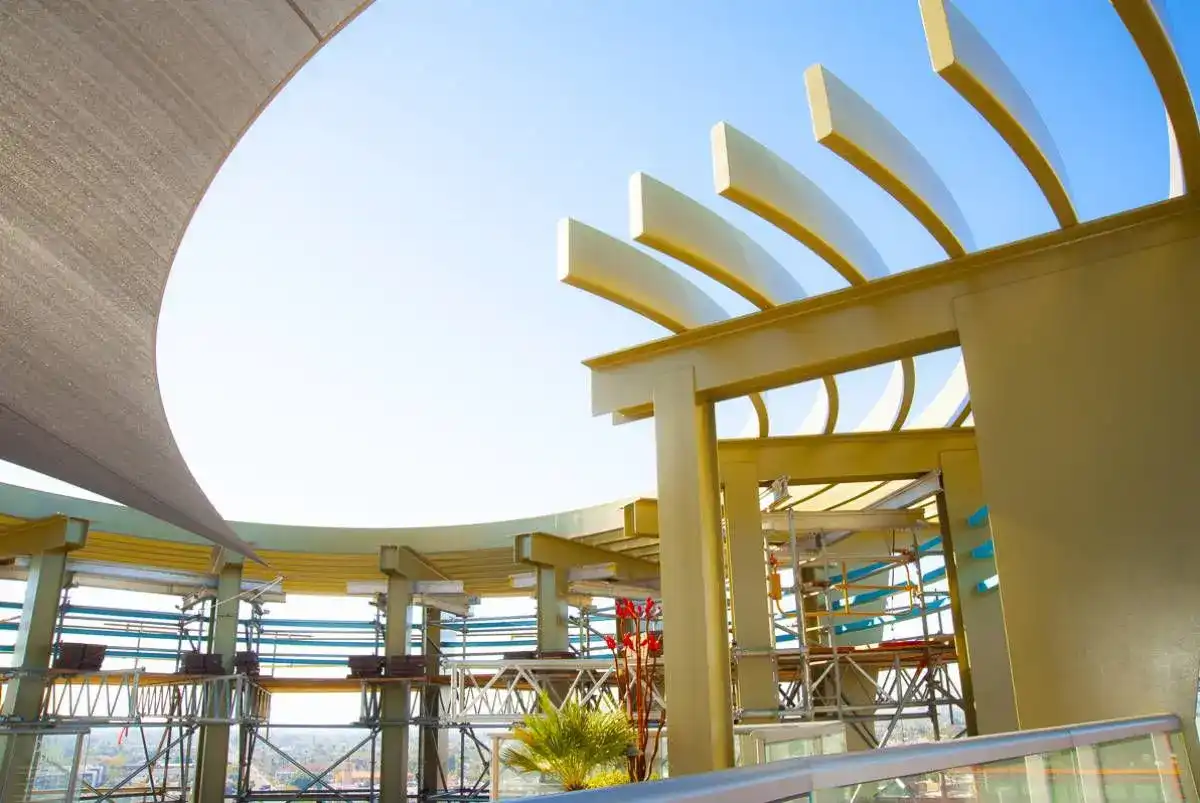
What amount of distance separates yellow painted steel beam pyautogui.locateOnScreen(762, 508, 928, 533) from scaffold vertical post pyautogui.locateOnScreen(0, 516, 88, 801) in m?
11.2

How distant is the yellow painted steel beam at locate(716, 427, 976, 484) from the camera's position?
10656mm

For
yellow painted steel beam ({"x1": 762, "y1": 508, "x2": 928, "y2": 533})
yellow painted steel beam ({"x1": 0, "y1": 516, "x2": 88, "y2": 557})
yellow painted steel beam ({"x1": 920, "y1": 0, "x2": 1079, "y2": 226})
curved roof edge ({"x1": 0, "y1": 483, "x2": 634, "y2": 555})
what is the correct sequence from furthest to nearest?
curved roof edge ({"x1": 0, "y1": 483, "x2": 634, "y2": 555}) → yellow painted steel beam ({"x1": 0, "y1": 516, "x2": 88, "y2": 557}) → yellow painted steel beam ({"x1": 762, "y1": 508, "x2": 928, "y2": 533}) → yellow painted steel beam ({"x1": 920, "y1": 0, "x2": 1079, "y2": 226})

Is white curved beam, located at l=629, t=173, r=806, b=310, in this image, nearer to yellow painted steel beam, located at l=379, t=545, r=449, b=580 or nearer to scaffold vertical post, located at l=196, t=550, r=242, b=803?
yellow painted steel beam, located at l=379, t=545, r=449, b=580

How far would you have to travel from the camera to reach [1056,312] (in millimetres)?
6242

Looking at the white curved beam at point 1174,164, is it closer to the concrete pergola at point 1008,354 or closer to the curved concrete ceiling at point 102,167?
the concrete pergola at point 1008,354

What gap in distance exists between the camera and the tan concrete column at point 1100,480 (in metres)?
5.39

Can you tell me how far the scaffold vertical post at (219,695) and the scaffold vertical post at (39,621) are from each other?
9.35ft

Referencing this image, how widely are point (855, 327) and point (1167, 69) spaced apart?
283 cm

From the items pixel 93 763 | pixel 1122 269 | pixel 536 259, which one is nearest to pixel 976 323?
pixel 1122 269

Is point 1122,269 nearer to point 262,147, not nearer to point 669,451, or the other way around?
point 669,451

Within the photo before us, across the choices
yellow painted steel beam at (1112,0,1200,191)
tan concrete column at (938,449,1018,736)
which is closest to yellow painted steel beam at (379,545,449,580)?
tan concrete column at (938,449,1018,736)

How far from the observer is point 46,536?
14.5 metres

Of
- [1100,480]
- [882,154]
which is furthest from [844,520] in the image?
[882,154]

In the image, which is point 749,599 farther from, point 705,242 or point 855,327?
point 705,242
